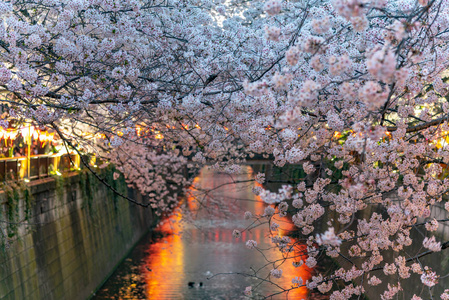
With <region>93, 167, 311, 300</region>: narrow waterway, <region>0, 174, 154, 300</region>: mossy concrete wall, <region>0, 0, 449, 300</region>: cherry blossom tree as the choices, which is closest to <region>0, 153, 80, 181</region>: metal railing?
<region>0, 174, 154, 300</region>: mossy concrete wall

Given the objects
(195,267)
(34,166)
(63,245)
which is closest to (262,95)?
(34,166)

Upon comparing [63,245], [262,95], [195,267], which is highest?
[262,95]

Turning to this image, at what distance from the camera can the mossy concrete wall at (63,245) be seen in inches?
462

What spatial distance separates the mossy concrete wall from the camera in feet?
38.5

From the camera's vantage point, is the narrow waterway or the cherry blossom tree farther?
the narrow waterway

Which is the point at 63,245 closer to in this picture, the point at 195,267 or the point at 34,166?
the point at 34,166

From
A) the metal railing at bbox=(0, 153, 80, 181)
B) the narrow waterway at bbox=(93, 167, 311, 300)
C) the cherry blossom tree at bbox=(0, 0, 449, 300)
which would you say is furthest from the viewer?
the narrow waterway at bbox=(93, 167, 311, 300)

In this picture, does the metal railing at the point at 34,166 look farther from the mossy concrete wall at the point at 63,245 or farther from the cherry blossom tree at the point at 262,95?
the cherry blossom tree at the point at 262,95

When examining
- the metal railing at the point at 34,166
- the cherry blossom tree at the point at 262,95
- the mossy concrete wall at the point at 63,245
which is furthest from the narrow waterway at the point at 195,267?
the cherry blossom tree at the point at 262,95

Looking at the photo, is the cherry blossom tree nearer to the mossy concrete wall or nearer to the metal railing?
the metal railing

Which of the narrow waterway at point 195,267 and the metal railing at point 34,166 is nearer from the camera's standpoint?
the metal railing at point 34,166

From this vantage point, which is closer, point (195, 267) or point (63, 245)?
point (63, 245)

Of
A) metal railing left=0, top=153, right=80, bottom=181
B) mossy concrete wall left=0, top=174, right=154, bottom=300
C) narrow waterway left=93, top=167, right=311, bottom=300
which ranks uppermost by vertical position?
metal railing left=0, top=153, right=80, bottom=181

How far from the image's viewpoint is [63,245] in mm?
15188
